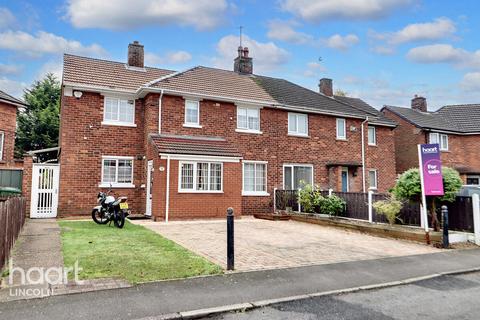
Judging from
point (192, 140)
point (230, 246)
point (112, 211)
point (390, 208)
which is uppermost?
point (192, 140)

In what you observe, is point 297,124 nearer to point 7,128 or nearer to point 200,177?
point 200,177

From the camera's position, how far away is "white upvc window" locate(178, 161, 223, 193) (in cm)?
1590

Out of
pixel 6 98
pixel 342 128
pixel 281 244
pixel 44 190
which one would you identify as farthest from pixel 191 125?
pixel 6 98

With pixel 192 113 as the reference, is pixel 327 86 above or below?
above

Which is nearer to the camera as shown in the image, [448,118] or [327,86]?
[327,86]

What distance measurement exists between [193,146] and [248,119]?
4.40 meters

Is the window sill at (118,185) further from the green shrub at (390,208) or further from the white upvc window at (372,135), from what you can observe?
the white upvc window at (372,135)

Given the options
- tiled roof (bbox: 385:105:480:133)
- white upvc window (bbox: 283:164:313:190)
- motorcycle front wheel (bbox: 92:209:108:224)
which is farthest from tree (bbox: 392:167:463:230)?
tiled roof (bbox: 385:105:480:133)

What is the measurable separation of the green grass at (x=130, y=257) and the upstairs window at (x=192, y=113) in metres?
7.94

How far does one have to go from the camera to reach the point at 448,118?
32.4 metres

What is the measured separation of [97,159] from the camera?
1684cm

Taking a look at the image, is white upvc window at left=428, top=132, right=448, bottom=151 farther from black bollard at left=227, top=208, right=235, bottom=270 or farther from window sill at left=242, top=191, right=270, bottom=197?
black bollard at left=227, top=208, right=235, bottom=270

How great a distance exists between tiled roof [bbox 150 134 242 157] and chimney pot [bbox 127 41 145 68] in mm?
6213

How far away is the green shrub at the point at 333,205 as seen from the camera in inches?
601
